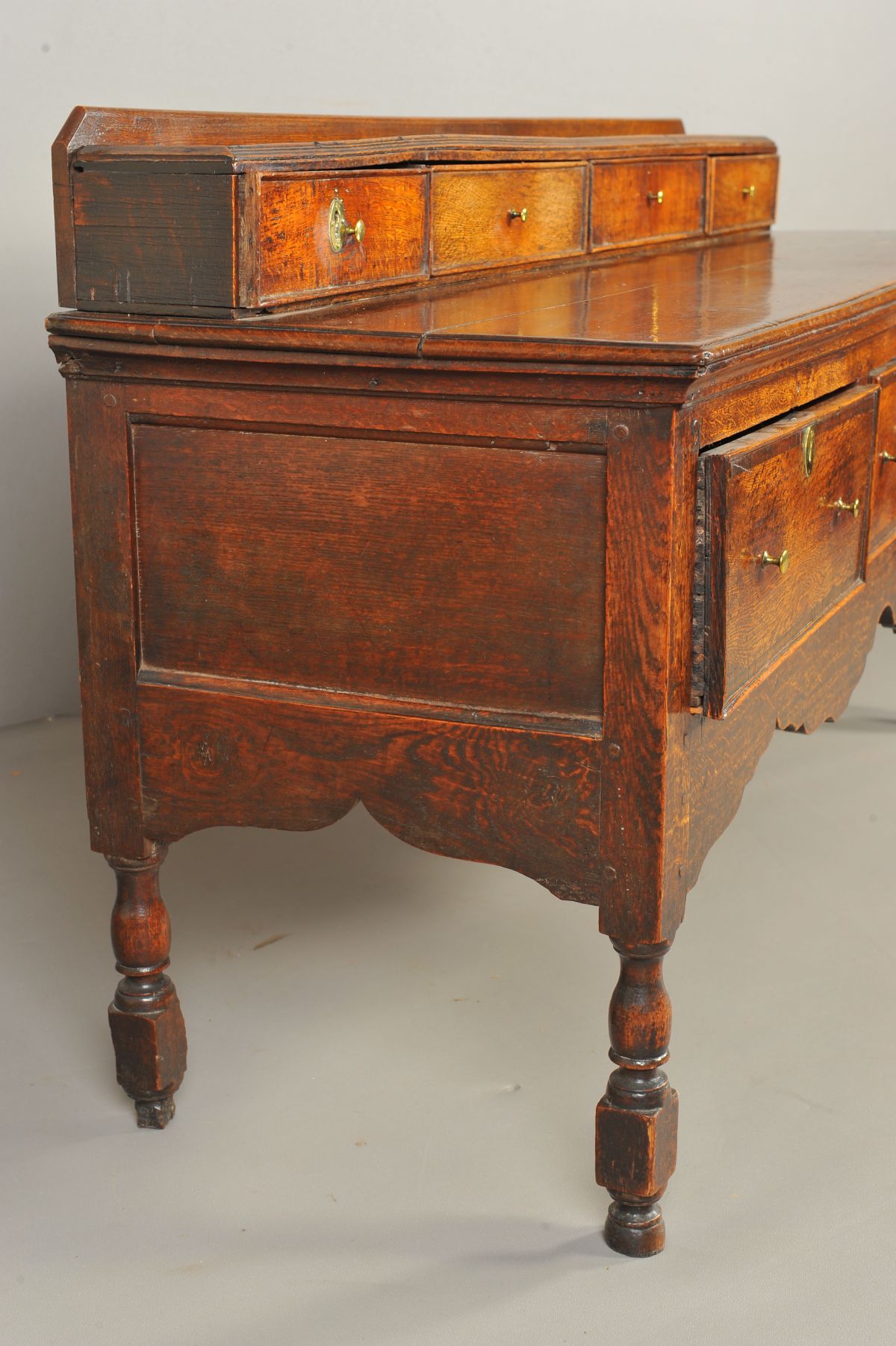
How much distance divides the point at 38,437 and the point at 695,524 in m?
2.10

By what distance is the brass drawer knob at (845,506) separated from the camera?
1.90 m

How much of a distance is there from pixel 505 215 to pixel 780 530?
2.30 feet

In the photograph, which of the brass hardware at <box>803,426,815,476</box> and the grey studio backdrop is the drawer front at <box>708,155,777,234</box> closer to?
the grey studio backdrop

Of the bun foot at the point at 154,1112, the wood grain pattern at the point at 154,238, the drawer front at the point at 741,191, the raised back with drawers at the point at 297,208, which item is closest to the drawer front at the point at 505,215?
the raised back with drawers at the point at 297,208

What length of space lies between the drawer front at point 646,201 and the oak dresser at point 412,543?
60cm

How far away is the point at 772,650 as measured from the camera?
1711 mm

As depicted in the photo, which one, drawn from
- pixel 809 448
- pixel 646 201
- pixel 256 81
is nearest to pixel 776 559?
pixel 809 448

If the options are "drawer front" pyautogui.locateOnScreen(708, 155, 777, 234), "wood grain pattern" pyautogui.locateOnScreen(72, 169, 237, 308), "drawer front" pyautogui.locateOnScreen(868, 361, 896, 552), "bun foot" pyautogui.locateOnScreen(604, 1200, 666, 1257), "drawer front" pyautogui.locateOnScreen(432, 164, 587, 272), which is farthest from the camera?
"drawer front" pyautogui.locateOnScreen(708, 155, 777, 234)

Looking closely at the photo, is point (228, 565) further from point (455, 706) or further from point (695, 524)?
point (695, 524)

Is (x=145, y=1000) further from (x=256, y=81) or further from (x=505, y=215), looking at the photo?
(x=256, y=81)

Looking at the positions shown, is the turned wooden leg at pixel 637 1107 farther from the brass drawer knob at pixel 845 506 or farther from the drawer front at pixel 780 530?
the brass drawer knob at pixel 845 506

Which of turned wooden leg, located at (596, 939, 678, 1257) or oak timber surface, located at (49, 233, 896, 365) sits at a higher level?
oak timber surface, located at (49, 233, 896, 365)

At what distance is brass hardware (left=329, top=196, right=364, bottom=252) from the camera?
168 cm

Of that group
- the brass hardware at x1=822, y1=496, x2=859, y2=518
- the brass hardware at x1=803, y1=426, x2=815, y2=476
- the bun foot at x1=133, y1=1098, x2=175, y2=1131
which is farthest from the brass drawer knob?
the bun foot at x1=133, y1=1098, x2=175, y2=1131
